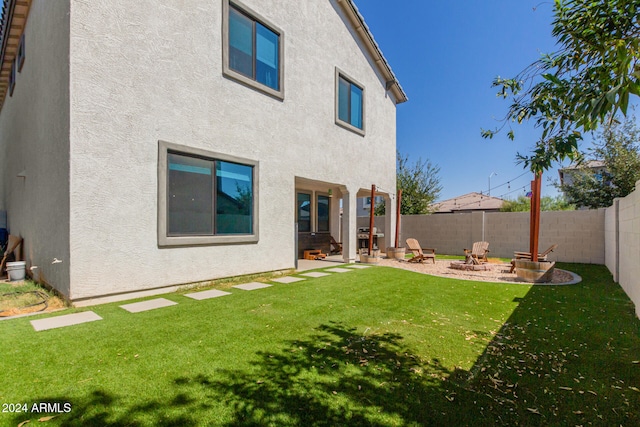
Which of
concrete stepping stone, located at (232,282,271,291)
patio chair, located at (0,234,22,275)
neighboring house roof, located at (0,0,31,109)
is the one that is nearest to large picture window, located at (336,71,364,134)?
concrete stepping stone, located at (232,282,271,291)

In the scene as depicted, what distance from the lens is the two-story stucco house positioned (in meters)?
5.55

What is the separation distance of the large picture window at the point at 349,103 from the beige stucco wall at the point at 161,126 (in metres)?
1.46

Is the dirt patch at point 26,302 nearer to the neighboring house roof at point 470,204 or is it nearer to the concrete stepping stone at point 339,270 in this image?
the concrete stepping stone at point 339,270

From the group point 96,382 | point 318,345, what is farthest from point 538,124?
point 96,382

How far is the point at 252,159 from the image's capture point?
323 inches

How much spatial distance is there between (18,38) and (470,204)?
1828 inches

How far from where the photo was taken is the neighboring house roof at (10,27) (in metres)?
8.77

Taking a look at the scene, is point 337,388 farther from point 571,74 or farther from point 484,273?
point 484,273

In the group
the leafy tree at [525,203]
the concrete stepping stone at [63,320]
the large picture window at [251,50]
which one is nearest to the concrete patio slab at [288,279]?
the concrete stepping stone at [63,320]

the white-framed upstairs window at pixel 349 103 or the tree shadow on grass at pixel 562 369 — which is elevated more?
the white-framed upstairs window at pixel 349 103

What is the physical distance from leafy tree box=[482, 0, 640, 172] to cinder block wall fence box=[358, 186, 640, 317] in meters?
4.96

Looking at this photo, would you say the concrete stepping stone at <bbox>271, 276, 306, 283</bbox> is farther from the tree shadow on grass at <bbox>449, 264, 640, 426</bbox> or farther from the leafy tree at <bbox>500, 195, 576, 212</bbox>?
the leafy tree at <bbox>500, 195, 576, 212</bbox>

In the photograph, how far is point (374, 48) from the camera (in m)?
13.2

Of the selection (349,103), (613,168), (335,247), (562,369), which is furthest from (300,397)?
(613,168)
